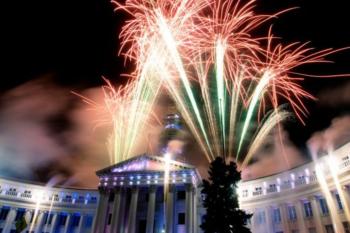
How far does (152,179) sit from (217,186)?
23773 mm

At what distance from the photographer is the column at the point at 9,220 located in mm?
46219

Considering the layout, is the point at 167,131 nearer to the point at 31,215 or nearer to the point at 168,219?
the point at 168,219

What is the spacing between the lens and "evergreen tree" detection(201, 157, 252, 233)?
20.2 m

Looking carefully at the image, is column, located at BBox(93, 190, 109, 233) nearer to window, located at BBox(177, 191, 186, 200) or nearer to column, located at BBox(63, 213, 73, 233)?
column, located at BBox(63, 213, 73, 233)

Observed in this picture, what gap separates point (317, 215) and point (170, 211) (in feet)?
68.9

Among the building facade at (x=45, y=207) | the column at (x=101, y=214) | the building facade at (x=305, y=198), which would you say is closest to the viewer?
the building facade at (x=305, y=198)

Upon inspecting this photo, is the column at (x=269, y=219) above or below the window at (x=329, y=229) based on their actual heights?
above

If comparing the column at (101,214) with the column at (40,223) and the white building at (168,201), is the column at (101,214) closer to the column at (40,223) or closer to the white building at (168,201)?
the white building at (168,201)

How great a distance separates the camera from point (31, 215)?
49000mm

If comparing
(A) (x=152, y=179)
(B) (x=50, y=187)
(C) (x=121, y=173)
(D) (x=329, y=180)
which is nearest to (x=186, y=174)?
(A) (x=152, y=179)

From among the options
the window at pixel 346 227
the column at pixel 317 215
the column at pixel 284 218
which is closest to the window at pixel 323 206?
the column at pixel 317 215

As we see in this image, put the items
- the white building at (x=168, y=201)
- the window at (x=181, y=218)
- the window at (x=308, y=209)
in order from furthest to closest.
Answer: the window at (x=181, y=218)
the window at (x=308, y=209)
the white building at (x=168, y=201)

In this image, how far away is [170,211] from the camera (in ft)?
135

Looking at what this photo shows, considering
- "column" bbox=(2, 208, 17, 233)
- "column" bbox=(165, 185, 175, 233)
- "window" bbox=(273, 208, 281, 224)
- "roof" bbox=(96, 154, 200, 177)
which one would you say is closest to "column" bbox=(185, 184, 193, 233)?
"column" bbox=(165, 185, 175, 233)
